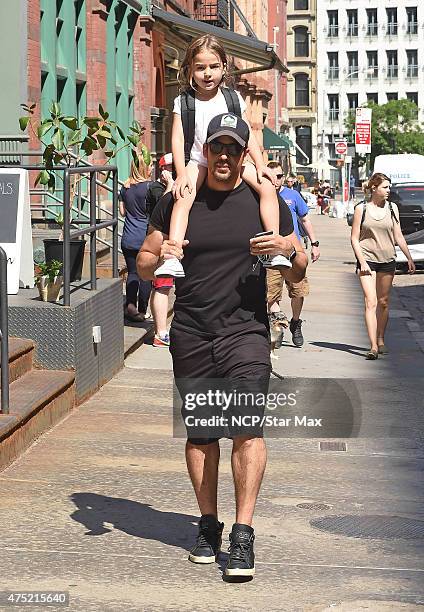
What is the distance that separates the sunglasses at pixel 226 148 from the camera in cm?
A: 619

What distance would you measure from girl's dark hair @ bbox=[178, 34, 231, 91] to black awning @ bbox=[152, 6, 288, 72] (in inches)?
997

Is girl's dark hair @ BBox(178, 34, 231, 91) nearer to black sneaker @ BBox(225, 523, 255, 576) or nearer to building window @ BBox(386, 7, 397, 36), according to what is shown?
black sneaker @ BBox(225, 523, 255, 576)

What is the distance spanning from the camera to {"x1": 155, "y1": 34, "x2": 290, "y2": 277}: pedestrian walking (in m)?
6.32

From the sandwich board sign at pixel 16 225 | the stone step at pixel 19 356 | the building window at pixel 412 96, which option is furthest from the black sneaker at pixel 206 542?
the building window at pixel 412 96

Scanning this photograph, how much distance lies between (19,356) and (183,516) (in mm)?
2851

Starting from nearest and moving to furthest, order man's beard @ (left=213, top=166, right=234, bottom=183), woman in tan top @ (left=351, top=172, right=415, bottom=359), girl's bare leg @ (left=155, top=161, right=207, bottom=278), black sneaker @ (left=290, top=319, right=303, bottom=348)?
1. girl's bare leg @ (left=155, top=161, right=207, bottom=278)
2. man's beard @ (left=213, top=166, right=234, bottom=183)
3. woman in tan top @ (left=351, top=172, right=415, bottom=359)
4. black sneaker @ (left=290, top=319, right=303, bottom=348)

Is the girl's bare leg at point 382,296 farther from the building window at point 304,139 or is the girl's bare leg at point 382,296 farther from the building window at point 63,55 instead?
the building window at point 304,139

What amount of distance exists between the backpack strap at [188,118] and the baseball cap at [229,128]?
0.60 meters

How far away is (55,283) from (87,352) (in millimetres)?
567

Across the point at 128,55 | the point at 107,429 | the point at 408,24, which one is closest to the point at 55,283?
the point at 107,429

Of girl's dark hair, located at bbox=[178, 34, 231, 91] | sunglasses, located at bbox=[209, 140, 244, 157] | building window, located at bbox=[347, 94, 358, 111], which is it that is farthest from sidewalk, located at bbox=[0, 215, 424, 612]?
building window, located at bbox=[347, 94, 358, 111]

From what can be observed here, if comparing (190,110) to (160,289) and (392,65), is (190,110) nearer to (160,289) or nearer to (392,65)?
(160,289)

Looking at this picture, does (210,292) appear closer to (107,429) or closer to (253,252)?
(253,252)

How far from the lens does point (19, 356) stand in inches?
389
